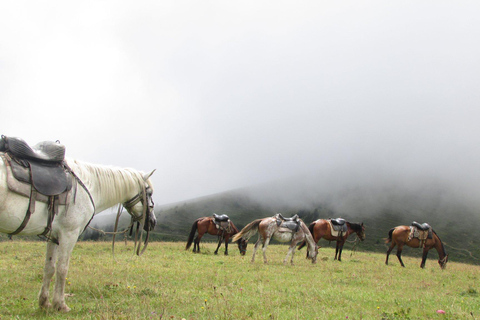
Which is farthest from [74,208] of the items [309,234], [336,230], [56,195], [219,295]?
[336,230]

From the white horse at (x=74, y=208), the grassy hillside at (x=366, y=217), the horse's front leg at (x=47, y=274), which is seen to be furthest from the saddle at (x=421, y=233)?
the grassy hillside at (x=366, y=217)

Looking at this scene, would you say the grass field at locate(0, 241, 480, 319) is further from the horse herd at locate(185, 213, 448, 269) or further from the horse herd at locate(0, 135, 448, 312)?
the horse herd at locate(185, 213, 448, 269)

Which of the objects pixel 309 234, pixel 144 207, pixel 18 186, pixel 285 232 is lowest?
pixel 309 234

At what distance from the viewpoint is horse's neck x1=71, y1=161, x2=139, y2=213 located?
597cm

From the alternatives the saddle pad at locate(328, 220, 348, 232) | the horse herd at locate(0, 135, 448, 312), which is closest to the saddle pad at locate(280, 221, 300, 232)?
the saddle pad at locate(328, 220, 348, 232)

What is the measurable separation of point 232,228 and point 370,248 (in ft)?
99.2

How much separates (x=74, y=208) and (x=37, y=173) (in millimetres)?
798

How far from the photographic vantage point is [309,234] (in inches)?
575

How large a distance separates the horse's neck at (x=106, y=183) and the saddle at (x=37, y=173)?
0.47m

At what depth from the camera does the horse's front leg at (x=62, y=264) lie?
525 cm

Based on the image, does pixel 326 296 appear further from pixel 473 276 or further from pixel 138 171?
pixel 473 276

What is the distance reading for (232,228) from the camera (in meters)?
20.0

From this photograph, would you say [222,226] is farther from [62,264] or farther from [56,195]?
[56,195]

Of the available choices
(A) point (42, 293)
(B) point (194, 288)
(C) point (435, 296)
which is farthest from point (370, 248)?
(A) point (42, 293)
